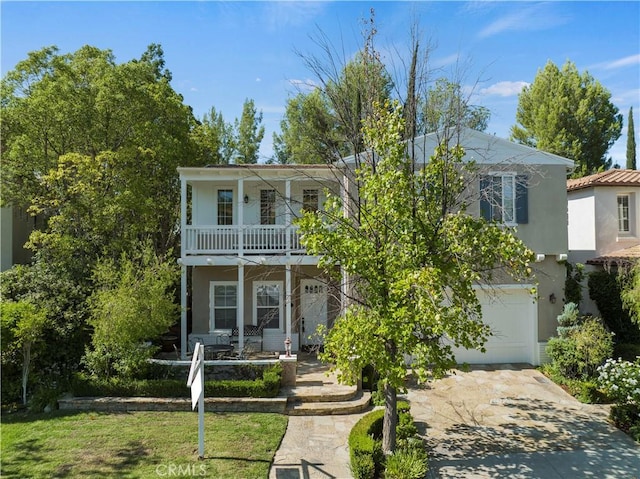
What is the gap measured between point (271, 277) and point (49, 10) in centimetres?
980

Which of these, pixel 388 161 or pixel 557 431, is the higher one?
pixel 388 161

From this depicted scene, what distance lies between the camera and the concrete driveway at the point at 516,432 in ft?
23.7

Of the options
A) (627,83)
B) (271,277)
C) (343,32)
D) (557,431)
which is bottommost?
(557,431)

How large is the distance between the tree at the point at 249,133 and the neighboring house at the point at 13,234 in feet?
44.7

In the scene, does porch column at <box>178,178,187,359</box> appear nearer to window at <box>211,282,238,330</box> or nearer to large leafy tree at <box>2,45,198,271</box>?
large leafy tree at <box>2,45,198,271</box>

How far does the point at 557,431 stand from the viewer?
8742 mm

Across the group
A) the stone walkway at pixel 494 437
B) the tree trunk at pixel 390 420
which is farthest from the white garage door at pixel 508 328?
the tree trunk at pixel 390 420

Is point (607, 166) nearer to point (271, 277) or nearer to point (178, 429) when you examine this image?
point (271, 277)

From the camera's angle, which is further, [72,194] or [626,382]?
[72,194]

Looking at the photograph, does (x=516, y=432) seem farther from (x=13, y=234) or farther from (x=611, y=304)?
(x=13, y=234)

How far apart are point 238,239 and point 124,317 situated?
4666 mm

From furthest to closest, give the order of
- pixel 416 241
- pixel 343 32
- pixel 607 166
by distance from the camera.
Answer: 1. pixel 607 166
2. pixel 343 32
3. pixel 416 241

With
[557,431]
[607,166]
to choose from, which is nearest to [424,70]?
[557,431]

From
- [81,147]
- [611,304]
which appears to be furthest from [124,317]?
[611,304]
